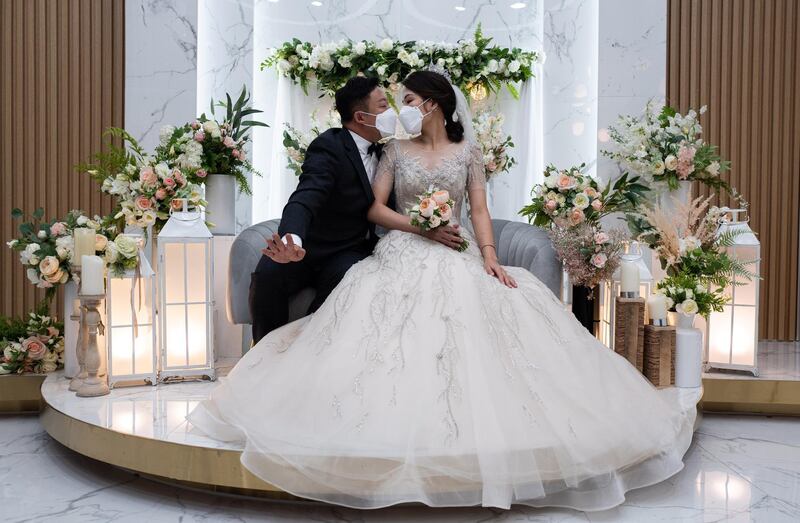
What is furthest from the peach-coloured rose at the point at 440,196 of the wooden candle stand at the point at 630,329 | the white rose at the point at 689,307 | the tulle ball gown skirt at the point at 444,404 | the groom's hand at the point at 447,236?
the white rose at the point at 689,307

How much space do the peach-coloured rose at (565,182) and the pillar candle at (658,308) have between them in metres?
0.74

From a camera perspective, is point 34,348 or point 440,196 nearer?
point 440,196

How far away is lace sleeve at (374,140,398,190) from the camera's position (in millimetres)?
3621

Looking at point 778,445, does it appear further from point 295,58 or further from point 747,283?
point 295,58

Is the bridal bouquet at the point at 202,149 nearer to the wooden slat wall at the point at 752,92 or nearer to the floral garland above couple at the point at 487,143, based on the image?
the floral garland above couple at the point at 487,143

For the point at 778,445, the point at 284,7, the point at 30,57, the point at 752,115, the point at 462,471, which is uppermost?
the point at 284,7

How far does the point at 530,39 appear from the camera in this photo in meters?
5.77

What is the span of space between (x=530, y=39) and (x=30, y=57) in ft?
12.2

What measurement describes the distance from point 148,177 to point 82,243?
523 mm

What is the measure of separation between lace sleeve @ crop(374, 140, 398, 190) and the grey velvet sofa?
2.15 feet

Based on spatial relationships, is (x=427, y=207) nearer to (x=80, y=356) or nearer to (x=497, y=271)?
(x=497, y=271)

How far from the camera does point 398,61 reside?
17.7 ft

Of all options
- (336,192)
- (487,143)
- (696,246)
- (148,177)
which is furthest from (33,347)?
(696,246)

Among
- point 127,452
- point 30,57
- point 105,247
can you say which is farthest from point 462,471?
point 30,57
